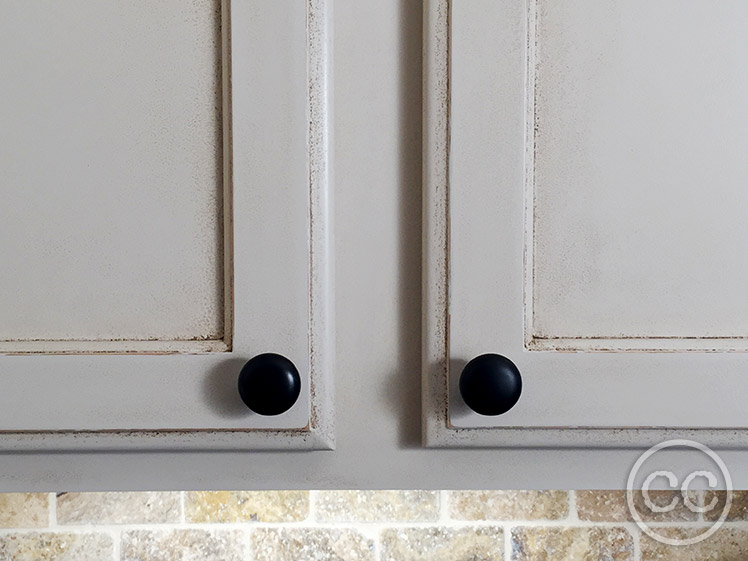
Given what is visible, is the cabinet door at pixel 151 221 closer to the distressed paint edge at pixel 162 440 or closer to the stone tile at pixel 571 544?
the distressed paint edge at pixel 162 440

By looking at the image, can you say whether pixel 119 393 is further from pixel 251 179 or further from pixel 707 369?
pixel 707 369

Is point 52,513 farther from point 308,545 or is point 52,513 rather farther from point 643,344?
point 643,344

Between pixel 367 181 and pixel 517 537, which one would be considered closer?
pixel 367 181

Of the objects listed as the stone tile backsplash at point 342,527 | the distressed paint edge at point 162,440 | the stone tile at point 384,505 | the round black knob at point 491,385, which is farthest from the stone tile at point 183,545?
the round black knob at point 491,385

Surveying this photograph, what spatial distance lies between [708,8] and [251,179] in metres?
0.34

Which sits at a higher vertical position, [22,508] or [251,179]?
[251,179]

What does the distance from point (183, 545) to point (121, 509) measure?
3.4 inches

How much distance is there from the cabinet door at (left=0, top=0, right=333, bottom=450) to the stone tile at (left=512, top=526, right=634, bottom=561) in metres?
0.45

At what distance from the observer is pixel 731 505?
0.82 m

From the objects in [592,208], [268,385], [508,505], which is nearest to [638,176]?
[592,208]

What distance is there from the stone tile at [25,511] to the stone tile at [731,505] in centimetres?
79

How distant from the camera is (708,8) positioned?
0.47 metres

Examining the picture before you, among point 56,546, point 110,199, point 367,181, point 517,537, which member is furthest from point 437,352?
point 56,546

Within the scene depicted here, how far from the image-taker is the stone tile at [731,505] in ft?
2.69
